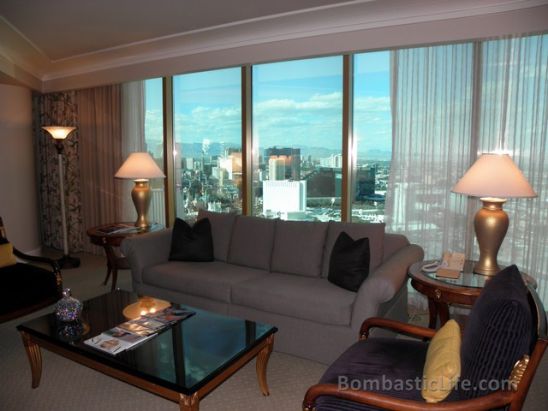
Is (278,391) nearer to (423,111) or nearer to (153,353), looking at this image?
(153,353)

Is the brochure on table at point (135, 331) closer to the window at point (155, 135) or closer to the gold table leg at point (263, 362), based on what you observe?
the gold table leg at point (263, 362)

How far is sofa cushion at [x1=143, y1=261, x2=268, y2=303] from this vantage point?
3.32 m

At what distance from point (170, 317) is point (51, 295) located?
57.0 inches

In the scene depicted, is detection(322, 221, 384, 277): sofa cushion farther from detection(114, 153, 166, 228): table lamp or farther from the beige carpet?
detection(114, 153, 166, 228): table lamp

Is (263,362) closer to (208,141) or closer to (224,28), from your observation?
(224,28)

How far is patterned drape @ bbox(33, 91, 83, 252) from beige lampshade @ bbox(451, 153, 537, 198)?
211 inches

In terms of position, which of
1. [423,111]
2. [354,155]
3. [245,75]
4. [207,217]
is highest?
[245,75]

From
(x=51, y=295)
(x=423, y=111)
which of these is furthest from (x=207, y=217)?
(x=423, y=111)

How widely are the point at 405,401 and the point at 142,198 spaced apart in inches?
145

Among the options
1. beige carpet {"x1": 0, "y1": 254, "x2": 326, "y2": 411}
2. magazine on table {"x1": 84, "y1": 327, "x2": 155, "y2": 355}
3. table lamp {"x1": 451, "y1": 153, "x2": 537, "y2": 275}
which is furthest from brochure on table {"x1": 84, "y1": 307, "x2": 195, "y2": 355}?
table lamp {"x1": 451, "y1": 153, "x2": 537, "y2": 275}

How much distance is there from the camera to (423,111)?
3.78 metres

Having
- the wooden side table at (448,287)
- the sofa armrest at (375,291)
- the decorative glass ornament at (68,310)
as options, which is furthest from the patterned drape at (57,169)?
the wooden side table at (448,287)

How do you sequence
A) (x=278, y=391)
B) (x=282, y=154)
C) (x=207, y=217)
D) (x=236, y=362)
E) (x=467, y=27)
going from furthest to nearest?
(x=282, y=154), (x=207, y=217), (x=467, y=27), (x=278, y=391), (x=236, y=362)

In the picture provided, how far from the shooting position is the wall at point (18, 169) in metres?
5.54
